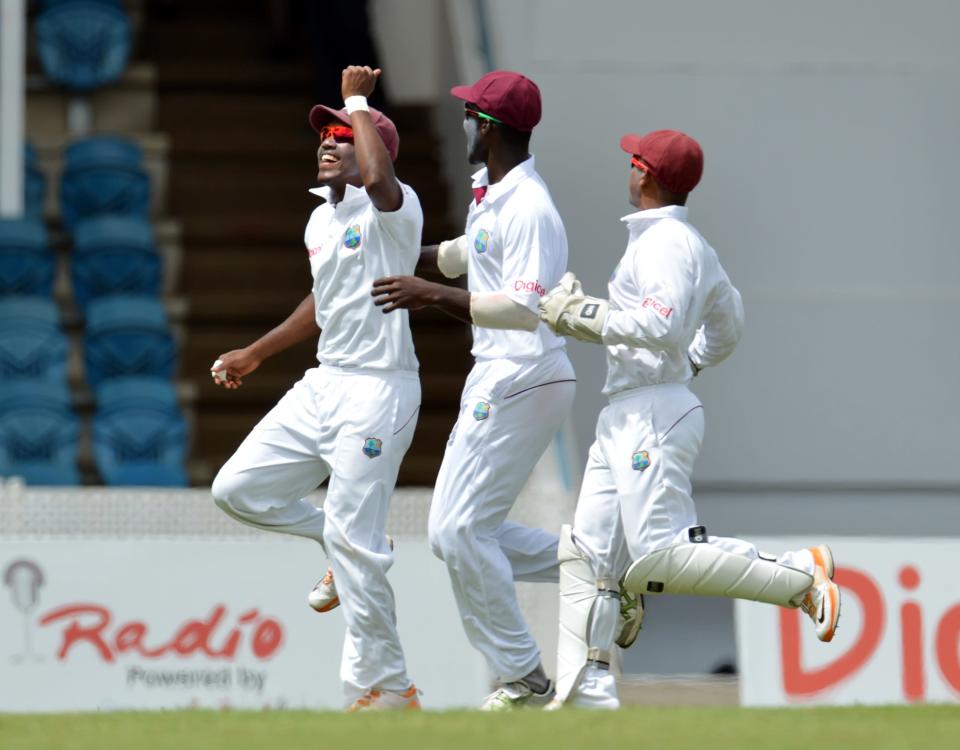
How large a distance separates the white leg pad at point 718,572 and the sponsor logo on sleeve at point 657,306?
69 cm

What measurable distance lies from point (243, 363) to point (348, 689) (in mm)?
1140

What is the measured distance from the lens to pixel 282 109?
14719 millimetres

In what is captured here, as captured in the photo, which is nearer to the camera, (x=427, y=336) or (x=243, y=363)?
(x=243, y=363)

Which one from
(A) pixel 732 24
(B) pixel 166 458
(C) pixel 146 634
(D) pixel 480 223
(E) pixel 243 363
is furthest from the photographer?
(B) pixel 166 458

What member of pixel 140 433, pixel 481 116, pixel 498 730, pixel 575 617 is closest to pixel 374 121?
pixel 481 116

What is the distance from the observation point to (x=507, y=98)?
20.0 feet

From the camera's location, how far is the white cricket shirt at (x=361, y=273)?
6188mm

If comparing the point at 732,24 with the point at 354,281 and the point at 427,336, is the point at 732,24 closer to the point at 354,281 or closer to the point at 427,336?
the point at 427,336

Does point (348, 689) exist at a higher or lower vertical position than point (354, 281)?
lower

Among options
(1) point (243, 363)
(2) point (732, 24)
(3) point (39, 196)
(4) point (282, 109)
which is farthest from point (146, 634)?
(4) point (282, 109)

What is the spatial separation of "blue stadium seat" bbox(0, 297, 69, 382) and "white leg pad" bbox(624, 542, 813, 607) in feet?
23.0

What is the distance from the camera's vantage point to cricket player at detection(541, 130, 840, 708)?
572 cm

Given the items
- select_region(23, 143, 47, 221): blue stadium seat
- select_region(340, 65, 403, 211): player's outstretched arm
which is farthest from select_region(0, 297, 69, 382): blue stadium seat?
select_region(340, 65, 403, 211): player's outstretched arm

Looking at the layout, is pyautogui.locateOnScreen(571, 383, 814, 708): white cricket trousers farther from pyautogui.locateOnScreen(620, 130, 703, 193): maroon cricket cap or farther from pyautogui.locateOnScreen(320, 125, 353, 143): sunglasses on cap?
pyautogui.locateOnScreen(320, 125, 353, 143): sunglasses on cap
